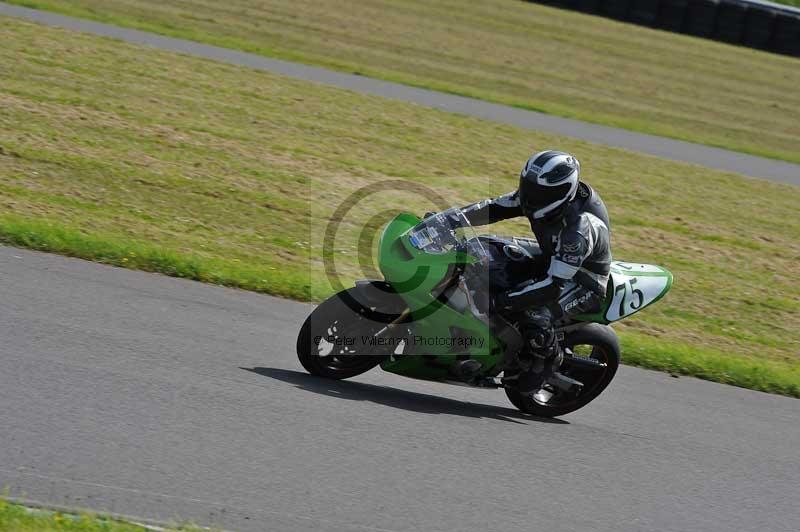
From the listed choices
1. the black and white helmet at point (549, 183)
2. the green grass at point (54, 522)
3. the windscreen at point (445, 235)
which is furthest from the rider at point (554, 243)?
the green grass at point (54, 522)

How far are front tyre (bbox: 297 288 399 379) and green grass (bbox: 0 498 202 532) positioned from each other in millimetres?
2174

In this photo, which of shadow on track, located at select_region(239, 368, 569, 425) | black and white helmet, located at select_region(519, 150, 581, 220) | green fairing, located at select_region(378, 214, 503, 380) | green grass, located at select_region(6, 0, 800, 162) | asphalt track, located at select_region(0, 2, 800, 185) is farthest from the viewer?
green grass, located at select_region(6, 0, 800, 162)

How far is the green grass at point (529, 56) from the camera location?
19.5 meters

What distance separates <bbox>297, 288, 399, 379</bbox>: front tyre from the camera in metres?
6.39

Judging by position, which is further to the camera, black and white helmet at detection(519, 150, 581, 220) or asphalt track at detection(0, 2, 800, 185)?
asphalt track at detection(0, 2, 800, 185)

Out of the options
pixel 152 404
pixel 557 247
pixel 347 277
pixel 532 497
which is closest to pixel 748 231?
pixel 347 277

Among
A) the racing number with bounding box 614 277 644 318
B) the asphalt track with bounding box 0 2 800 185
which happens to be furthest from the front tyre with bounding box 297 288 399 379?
the asphalt track with bounding box 0 2 800 185

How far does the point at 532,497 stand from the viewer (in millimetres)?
5621

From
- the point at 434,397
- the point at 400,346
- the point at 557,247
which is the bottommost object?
the point at 434,397

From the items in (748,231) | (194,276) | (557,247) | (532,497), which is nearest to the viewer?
(532,497)

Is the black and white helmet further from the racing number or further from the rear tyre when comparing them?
the rear tyre

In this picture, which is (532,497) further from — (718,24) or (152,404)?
(718,24)

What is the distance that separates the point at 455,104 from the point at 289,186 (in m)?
6.37

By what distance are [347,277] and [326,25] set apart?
14.8m
